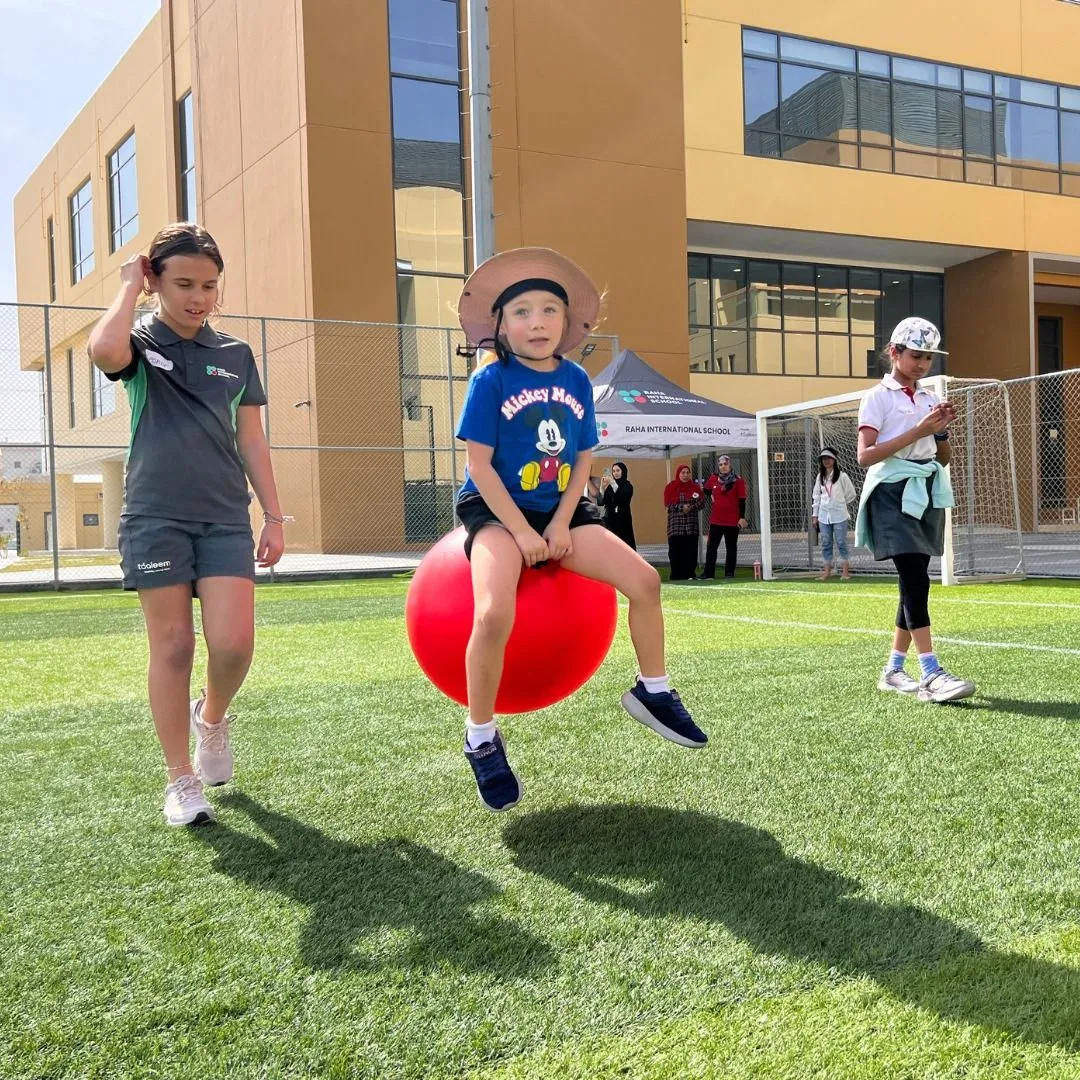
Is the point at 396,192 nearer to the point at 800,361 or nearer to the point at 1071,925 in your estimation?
the point at 800,361

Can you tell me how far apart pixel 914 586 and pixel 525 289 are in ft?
9.17

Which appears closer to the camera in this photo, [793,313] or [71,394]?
[71,394]

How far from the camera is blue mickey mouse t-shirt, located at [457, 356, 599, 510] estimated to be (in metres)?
3.26

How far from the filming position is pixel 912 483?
5094 mm

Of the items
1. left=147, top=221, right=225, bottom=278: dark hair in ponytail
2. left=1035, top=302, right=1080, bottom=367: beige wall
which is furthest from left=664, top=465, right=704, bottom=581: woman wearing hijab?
left=1035, top=302, right=1080, bottom=367: beige wall

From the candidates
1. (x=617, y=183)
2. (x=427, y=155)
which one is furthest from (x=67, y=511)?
(x=617, y=183)

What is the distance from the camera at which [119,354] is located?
10.2ft

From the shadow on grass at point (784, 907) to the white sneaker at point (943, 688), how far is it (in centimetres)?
211

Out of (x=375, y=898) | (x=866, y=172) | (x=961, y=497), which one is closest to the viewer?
(x=375, y=898)

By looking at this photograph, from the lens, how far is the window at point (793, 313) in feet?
85.2

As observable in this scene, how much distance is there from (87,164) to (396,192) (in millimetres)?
17665

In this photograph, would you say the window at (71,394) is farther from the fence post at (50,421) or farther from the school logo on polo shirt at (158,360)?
the school logo on polo shirt at (158,360)

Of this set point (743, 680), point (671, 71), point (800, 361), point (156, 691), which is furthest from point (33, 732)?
point (800, 361)

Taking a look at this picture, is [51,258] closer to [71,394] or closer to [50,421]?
[71,394]
